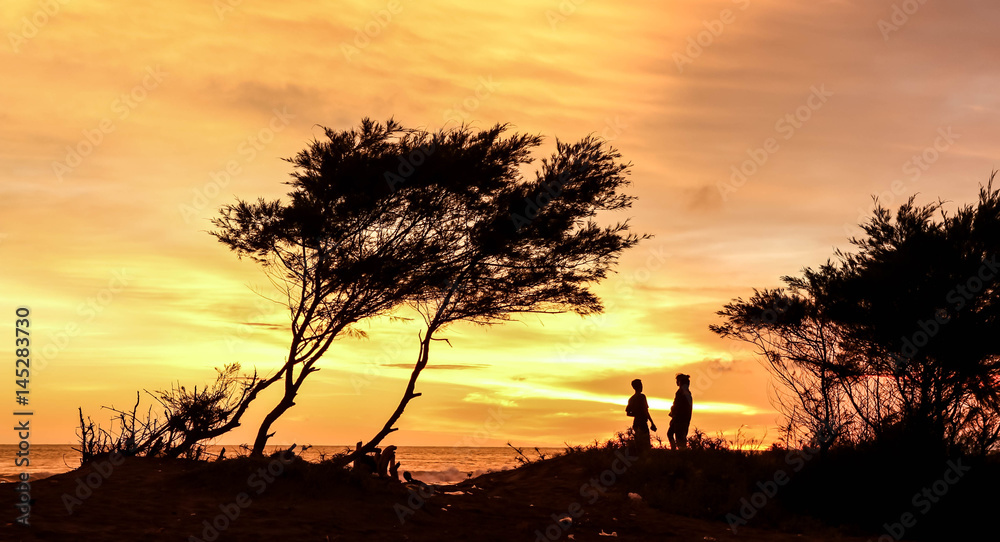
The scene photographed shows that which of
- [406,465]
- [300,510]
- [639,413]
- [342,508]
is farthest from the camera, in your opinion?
[406,465]

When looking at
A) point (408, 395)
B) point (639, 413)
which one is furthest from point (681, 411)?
point (408, 395)

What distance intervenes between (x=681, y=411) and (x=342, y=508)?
420 inches

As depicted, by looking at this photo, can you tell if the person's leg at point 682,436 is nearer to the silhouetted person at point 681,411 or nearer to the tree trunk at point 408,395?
the silhouetted person at point 681,411

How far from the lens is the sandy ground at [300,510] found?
38.8 feet

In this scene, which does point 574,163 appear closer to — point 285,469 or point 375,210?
point 375,210

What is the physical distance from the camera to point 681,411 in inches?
846

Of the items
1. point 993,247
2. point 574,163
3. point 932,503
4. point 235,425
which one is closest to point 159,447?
point 235,425

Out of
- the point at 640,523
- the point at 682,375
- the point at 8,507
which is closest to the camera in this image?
the point at 8,507

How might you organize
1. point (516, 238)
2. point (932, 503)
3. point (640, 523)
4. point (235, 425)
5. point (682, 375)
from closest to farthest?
1. point (640, 523)
2. point (932, 503)
3. point (235, 425)
4. point (682, 375)
5. point (516, 238)

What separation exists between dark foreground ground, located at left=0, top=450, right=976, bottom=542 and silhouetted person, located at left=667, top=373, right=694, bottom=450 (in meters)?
2.74

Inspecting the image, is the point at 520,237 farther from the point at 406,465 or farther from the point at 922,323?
the point at 406,465

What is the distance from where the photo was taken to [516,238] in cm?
2302

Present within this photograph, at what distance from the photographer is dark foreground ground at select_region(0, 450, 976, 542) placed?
39.3 feet

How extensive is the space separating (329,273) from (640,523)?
10287mm
